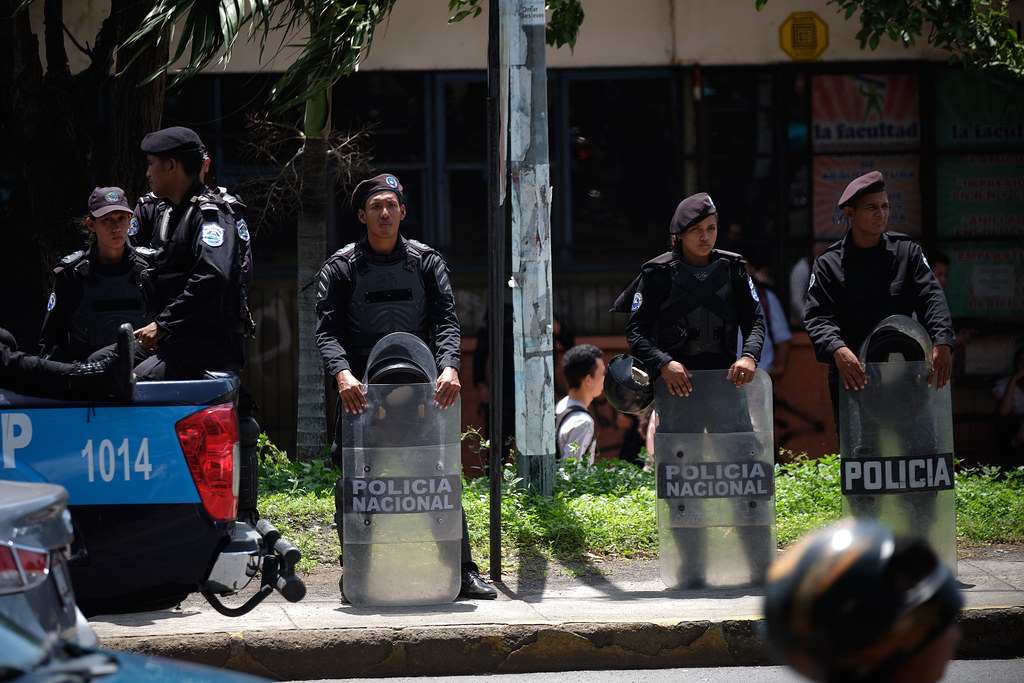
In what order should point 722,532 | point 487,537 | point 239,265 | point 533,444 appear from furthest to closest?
point 533,444 < point 487,537 < point 722,532 < point 239,265

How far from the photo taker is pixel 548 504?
6918mm

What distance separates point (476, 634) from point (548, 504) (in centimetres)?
197

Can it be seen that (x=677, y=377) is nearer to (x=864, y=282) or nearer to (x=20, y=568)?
(x=864, y=282)

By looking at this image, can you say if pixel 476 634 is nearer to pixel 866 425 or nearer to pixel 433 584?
pixel 433 584

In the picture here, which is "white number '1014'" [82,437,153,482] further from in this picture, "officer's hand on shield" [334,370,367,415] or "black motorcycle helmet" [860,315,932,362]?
"black motorcycle helmet" [860,315,932,362]

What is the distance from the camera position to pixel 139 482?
12.6ft

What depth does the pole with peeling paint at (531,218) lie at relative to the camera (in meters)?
7.02

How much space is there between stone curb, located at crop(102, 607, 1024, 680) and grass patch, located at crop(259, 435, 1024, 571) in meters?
1.30

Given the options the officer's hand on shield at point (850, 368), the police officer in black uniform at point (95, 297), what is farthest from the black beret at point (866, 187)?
the police officer in black uniform at point (95, 297)

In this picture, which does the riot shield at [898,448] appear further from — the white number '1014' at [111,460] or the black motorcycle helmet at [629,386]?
the white number '1014' at [111,460]

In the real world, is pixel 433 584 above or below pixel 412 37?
below

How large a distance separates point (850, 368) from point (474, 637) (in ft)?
7.28

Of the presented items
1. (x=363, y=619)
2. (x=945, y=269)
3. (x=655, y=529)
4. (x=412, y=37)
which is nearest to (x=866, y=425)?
(x=655, y=529)

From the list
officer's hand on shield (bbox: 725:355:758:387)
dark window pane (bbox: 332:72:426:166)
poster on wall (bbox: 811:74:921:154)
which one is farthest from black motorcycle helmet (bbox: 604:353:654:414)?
poster on wall (bbox: 811:74:921:154)
